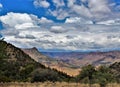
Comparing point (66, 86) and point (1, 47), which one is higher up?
point (1, 47)

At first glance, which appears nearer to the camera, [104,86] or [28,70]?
[104,86]

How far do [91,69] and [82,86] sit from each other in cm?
3432

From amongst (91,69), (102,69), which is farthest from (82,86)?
(91,69)

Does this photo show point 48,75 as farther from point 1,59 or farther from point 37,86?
point 37,86

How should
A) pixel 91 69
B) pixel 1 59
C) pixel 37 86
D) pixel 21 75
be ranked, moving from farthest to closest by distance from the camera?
pixel 21 75
pixel 91 69
pixel 1 59
pixel 37 86

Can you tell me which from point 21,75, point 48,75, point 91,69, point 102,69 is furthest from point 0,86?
point 21,75

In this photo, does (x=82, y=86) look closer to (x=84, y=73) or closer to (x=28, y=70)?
(x=84, y=73)

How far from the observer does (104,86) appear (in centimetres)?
4325

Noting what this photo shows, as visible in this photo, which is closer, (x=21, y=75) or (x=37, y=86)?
(x=37, y=86)

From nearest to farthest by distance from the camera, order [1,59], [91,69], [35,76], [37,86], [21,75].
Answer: [37,86] → [1,59] → [91,69] → [35,76] → [21,75]

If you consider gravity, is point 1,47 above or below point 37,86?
above

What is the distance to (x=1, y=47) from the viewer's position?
5916cm

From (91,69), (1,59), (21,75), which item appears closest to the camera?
(1,59)

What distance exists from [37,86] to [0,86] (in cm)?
570
